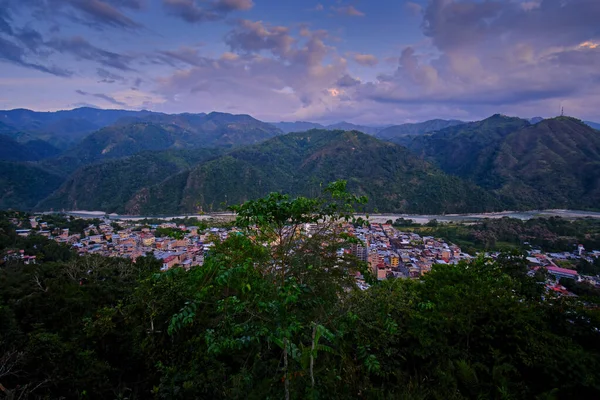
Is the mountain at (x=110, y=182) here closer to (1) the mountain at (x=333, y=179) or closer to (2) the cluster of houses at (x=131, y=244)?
(1) the mountain at (x=333, y=179)

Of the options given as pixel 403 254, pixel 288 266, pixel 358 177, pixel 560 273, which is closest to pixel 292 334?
pixel 288 266

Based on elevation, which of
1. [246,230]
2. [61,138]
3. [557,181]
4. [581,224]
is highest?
[61,138]

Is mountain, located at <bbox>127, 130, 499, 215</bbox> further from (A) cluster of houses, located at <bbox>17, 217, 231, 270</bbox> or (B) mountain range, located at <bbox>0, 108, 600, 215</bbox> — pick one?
(A) cluster of houses, located at <bbox>17, 217, 231, 270</bbox>

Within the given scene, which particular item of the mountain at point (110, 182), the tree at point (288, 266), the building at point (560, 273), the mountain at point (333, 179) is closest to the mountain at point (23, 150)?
the mountain at point (110, 182)

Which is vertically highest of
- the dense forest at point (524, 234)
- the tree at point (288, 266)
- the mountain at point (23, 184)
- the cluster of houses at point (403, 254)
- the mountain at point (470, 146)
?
the mountain at point (470, 146)

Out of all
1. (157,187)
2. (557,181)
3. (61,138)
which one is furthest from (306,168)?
(61,138)

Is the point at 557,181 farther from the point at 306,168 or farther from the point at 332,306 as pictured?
the point at 332,306

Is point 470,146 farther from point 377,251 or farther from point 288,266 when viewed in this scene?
point 288,266
